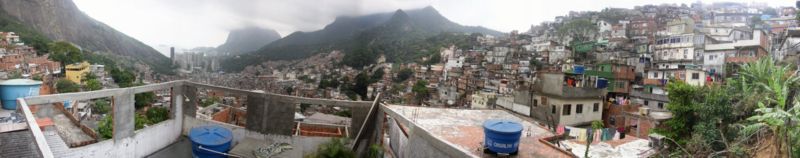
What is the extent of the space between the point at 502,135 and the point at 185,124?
6.66 meters

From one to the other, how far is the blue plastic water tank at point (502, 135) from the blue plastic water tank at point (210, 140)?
477 cm

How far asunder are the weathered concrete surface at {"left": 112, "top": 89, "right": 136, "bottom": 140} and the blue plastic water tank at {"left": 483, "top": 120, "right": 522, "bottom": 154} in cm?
576

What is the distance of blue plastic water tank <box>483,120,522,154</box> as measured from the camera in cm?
533

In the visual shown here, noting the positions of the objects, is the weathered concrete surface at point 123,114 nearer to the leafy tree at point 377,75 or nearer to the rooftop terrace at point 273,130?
the rooftop terrace at point 273,130

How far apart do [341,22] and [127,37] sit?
139ft

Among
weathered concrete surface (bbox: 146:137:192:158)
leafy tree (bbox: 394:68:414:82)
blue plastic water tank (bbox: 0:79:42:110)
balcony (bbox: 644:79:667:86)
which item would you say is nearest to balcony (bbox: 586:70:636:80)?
balcony (bbox: 644:79:667:86)

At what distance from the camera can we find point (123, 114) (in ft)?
21.1

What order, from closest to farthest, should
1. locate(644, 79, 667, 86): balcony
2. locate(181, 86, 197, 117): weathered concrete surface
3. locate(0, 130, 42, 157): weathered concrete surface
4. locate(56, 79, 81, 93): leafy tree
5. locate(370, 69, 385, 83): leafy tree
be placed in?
locate(0, 130, 42, 157): weathered concrete surface, locate(181, 86, 197, 117): weathered concrete surface, locate(56, 79, 81, 93): leafy tree, locate(644, 79, 667, 86): balcony, locate(370, 69, 385, 83): leafy tree

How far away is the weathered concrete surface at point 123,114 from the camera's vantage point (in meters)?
6.27

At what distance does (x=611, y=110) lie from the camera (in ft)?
53.4

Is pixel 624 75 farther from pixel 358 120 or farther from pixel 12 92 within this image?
pixel 12 92

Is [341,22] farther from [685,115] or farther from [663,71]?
[685,115]

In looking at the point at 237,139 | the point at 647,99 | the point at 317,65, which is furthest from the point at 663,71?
the point at 317,65

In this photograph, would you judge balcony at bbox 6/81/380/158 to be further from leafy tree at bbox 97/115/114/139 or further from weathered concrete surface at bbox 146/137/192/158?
leafy tree at bbox 97/115/114/139
